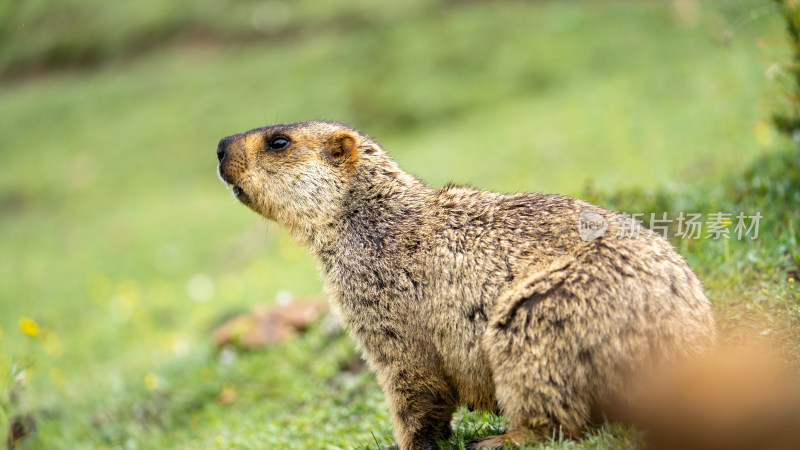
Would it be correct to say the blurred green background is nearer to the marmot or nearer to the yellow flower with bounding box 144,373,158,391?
the yellow flower with bounding box 144,373,158,391

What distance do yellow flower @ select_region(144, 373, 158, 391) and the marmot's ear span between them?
3.71 m

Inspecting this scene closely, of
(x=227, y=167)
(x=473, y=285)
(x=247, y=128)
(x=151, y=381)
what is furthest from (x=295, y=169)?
(x=247, y=128)

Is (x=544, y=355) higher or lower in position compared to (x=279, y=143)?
lower

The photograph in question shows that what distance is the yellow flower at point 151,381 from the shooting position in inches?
293

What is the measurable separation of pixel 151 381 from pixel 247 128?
45.6 ft

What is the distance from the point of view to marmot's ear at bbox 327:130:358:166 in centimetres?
507

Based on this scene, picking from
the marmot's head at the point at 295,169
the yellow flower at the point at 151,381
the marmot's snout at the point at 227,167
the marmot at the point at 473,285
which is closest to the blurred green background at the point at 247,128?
the yellow flower at the point at 151,381

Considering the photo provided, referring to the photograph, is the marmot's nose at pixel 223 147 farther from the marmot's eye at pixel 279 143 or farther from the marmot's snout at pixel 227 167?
the marmot's eye at pixel 279 143

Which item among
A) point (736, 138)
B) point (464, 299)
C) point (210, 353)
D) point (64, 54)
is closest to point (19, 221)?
point (64, 54)

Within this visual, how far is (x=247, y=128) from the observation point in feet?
67.5

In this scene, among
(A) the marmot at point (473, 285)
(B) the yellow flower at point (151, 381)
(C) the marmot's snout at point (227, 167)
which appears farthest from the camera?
(B) the yellow flower at point (151, 381)

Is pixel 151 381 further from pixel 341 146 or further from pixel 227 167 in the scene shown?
pixel 341 146

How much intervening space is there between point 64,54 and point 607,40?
825 inches

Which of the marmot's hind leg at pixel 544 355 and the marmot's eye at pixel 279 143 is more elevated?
the marmot's eye at pixel 279 143
